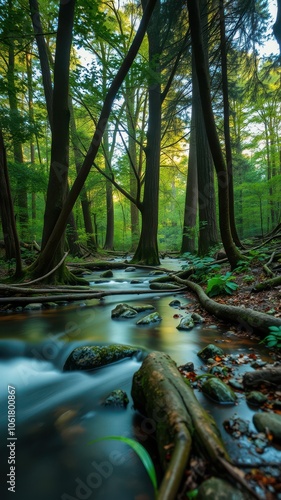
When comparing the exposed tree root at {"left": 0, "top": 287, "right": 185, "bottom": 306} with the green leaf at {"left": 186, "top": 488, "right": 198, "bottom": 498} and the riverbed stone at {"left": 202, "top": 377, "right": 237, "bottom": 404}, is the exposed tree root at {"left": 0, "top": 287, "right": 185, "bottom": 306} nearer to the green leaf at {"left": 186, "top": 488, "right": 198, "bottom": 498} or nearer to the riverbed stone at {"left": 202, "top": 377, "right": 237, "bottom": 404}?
the riverbed stone at {"left": 202, "top": 377, "right": 237, "bottom": 404}

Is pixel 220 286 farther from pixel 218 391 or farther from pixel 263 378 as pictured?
pixel 218 391

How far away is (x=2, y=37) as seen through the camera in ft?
17.4

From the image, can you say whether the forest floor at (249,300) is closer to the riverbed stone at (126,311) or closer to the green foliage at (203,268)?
the green foliage at (203,268)

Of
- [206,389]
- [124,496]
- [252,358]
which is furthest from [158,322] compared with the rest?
[124,496]

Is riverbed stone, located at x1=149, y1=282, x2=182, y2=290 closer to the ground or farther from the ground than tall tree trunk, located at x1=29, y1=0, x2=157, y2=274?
closer to the ground

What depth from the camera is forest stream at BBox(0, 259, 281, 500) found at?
56.4 inches

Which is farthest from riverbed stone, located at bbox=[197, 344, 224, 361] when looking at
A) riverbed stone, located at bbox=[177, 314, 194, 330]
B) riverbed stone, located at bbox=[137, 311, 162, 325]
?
riverbed stone, located at bbox=[137, 311, 162, 325]

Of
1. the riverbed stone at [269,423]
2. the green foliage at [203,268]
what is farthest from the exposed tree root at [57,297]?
the riverbed stone at [269,423]

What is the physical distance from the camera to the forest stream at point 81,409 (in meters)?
1.43

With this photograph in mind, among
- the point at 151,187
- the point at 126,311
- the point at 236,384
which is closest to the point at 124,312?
the point at 126,311

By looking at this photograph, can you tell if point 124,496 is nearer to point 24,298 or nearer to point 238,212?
point 24,298

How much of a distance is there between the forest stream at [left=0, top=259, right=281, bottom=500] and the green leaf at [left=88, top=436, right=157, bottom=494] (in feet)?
0.10

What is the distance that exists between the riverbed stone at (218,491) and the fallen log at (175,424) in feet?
0.12

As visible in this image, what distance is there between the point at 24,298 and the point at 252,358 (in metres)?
3.94
